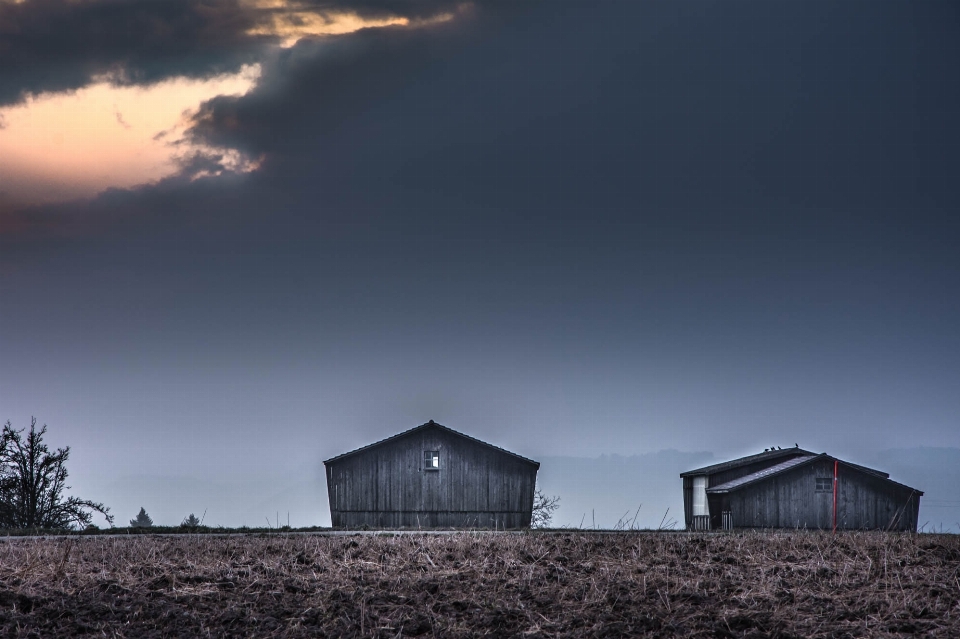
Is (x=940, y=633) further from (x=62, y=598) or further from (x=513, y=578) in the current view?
(x=62, y=598)

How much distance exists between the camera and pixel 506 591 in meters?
12.1

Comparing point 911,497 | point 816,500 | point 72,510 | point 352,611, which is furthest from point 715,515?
point 352,611

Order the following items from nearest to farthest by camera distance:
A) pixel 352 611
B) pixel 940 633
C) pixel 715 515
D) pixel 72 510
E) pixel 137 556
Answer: pixel 940 633 < pixel 352 611 < pixel 137 556 < pixel 72 510 < pixel 715 515

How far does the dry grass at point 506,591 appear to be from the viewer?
10.9m

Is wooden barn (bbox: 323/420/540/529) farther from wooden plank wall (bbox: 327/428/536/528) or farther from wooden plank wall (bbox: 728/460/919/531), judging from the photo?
wooden plank wall (bbox: 728/460/919/531)

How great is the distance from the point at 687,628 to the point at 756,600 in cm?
164

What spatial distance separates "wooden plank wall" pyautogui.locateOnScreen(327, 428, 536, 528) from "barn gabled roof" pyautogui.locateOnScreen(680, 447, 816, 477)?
35.4 ft

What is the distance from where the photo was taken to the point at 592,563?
13750mm

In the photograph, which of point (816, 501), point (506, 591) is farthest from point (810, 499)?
point (506, 591)

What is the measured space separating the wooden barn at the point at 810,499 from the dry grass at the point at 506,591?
103ft

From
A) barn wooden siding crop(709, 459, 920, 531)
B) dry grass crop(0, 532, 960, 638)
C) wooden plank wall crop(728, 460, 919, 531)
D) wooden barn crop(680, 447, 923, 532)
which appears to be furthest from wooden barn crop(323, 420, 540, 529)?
dry grass crop(0, 532, 960, 638)

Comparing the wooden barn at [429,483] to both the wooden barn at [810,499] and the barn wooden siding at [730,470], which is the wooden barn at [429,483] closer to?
the wooden barn at [810,499]

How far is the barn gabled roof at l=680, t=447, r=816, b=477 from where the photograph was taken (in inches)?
1956

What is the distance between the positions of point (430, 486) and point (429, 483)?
161 millimetres
